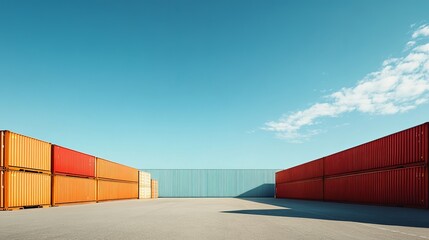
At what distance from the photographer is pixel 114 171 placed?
1390 inches

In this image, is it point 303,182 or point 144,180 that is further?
point 144,180

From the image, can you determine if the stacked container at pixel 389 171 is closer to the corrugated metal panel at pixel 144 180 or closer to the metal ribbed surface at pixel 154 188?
the corrugated metal panel at pixel 144 180

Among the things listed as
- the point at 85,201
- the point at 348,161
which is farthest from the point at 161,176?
the point at 348,161

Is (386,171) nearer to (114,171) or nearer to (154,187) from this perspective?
(114,171)

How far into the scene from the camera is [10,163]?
59.7 ft

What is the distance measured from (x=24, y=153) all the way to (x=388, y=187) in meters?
20.3

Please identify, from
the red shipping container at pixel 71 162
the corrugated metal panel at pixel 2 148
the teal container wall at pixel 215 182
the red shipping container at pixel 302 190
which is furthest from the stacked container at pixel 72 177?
the teal container wall at pixel 215 182

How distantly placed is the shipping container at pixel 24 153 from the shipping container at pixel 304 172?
23.3m

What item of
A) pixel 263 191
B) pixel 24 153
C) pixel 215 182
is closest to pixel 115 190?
pixel 24 153

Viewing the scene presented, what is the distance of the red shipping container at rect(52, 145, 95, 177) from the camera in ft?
75.1

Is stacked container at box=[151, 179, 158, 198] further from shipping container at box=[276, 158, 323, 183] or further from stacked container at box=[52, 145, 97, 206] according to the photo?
stacked container at box=[52, 145, 97, 206]

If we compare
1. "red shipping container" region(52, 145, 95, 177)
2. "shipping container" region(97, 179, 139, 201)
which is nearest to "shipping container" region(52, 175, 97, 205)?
"red shipping container" region(52, 145, 95, 177)

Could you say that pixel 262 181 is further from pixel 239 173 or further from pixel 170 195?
pixel 170 195

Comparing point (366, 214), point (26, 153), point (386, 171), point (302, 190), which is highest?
point (26, 153)
